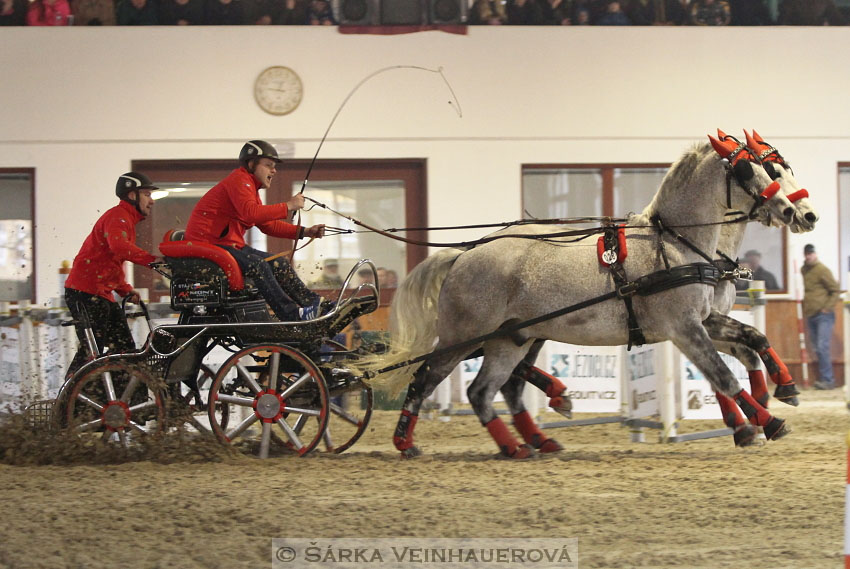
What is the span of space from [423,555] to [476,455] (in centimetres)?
285

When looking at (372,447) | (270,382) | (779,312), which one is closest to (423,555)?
(270,382)

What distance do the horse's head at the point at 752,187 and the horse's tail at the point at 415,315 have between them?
184 cm

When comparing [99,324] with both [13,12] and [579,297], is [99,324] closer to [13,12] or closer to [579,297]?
[579,297]

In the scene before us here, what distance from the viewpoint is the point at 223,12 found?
11.7 m

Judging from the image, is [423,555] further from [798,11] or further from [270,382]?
[798,11]

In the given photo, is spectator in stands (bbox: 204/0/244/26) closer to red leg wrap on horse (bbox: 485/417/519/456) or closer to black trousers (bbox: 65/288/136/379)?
black trousers (bbox: 65/288/136/379)

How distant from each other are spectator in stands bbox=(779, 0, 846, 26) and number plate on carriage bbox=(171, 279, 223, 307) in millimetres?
8964

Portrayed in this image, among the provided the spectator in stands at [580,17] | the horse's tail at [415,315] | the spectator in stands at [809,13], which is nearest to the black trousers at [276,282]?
the horse's tail at [415,315]

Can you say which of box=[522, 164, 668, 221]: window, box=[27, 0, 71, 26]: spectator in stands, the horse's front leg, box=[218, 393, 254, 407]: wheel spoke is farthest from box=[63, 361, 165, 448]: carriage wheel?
box=[522, 164, 668, 221]: window

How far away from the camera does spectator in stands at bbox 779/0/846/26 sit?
1244cm

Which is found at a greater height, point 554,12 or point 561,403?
point 554,12

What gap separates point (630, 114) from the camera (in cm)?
1222

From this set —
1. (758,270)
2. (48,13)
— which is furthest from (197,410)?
(758,270)

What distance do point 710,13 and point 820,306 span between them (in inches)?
147
